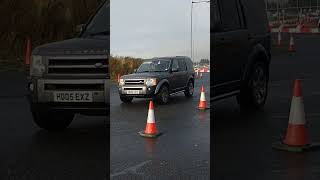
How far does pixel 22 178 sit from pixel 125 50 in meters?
2.54

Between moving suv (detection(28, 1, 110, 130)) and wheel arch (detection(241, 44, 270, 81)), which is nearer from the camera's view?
moving suv (detection(28, 1, 110, 130))

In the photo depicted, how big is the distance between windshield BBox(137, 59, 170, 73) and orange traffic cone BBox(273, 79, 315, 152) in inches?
124

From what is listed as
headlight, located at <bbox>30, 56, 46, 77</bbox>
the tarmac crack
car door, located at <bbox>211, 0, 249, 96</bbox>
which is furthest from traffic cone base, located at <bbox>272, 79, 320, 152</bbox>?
the tarmac crack

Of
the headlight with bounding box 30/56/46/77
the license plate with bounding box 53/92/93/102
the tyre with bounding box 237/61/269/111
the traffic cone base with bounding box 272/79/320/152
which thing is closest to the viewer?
the license plate with bounding box 53/92/93/102

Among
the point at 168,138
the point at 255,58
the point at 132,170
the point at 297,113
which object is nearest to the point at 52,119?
the point at 255,58

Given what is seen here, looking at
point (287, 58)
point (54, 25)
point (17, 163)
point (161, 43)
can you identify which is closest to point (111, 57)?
point (161, 43)

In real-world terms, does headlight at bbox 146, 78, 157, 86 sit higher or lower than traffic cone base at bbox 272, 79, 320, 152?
higher

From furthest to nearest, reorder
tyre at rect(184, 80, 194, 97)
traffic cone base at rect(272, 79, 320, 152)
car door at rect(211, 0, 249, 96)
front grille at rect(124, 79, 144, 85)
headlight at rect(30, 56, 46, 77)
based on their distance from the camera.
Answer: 1. headlight at rect(30, 56, 46, 77)
2. traffic cone base at rect(272, 79, 320, 152)
3. car door at rect(211, 0, 249, 96)
4. tyre at rect(184, 80, 194, 97)
5. front grille at rect(124, 79, 144, 85)

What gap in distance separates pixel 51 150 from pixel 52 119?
37.4 inches

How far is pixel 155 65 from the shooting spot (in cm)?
142

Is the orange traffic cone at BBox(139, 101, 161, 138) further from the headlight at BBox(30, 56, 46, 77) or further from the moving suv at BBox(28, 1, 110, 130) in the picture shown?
the headlight at BBox(30, 56, 46, 77)

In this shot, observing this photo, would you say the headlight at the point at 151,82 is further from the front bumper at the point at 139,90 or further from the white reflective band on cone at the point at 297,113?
the white reflective band on cone at the point at 297,113

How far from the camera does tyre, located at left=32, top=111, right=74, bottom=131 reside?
17.7 feet

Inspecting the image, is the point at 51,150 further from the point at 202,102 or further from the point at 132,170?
the point at 202,102
